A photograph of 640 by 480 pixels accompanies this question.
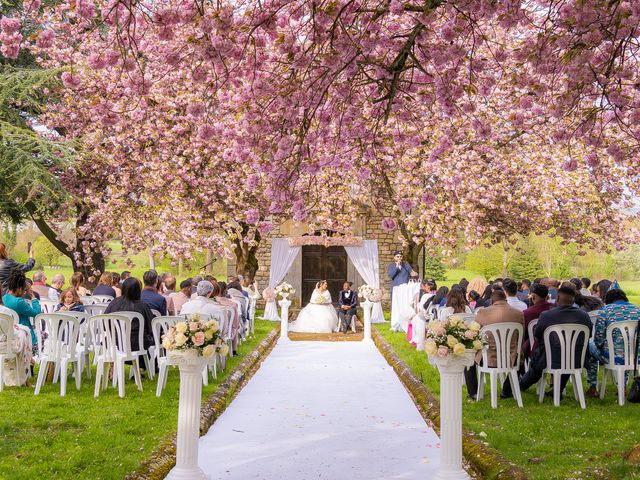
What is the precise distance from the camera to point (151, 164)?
1888 cm

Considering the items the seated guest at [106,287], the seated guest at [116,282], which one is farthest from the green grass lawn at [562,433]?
the seated guest at [116,282]

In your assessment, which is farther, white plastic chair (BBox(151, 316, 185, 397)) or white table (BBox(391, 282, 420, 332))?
white table (BBox(391, 282, 420, 332))

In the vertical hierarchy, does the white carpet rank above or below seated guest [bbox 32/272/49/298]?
below

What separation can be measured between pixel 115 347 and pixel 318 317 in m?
11.4

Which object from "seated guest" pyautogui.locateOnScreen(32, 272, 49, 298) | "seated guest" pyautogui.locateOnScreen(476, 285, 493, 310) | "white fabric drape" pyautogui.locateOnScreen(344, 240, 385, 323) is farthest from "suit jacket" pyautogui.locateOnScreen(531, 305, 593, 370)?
"white fabric drape" pyautogui.locateOnScreen(344, 240, 385, 323)

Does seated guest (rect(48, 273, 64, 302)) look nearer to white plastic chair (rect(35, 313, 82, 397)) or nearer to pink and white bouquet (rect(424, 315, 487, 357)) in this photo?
white plastic chair (rect(35, 313, 82, 397))

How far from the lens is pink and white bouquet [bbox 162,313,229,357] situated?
221 inches

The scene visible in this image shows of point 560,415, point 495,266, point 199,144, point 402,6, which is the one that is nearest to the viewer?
point 402,6

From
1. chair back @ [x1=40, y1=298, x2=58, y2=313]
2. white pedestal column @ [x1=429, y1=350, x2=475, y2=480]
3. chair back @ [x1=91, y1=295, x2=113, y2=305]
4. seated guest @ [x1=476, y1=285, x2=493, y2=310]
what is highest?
seated guest @ [x1=476, y1=285, x2=493, y2=310]

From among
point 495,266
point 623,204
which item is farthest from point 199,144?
point 495,266

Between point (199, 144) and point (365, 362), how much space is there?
8.33 meters

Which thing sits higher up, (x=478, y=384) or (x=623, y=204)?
(x=623, y=204)

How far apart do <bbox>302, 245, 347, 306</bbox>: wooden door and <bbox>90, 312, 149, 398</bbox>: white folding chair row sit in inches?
680

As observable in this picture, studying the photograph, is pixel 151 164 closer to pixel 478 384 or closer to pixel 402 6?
pixel 478 384
